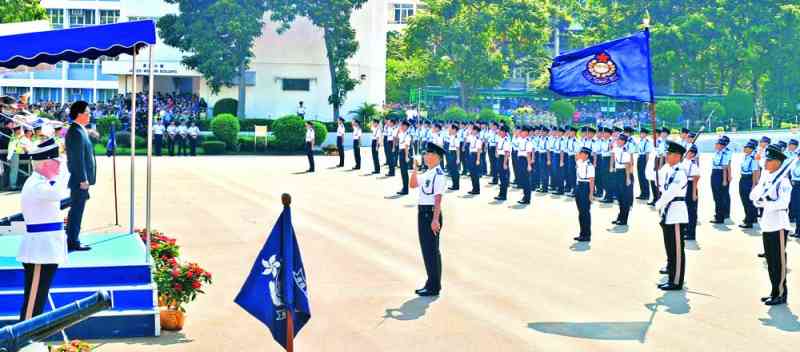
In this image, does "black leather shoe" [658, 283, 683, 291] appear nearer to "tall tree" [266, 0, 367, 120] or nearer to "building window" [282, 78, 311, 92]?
"tall tree" [266, 0, 367, 120]

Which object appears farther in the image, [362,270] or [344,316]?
[362,270]

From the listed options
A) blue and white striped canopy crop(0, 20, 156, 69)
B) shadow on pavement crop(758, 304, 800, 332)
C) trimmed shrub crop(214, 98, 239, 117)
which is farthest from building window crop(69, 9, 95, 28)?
shadow on pavement crop(758, 304, 800, 332)

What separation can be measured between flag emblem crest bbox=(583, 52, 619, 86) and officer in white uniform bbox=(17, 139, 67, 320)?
7.65 metres

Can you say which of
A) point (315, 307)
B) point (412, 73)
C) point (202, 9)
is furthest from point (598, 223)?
point (412, 73)

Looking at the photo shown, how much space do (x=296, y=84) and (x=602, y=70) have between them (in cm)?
4459

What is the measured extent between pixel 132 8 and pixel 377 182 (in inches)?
1262

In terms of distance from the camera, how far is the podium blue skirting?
1023 cm

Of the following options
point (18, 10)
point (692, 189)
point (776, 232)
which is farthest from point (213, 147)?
point (776, 232)

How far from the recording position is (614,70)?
1434 cm

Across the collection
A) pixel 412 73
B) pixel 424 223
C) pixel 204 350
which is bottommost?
pixel 204 350

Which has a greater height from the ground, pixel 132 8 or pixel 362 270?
pixel 132 8

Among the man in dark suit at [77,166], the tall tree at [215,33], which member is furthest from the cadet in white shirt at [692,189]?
the tall tree at [215,33]

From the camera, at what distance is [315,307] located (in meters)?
11.9

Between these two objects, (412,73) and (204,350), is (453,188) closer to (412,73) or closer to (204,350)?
(204,350)
